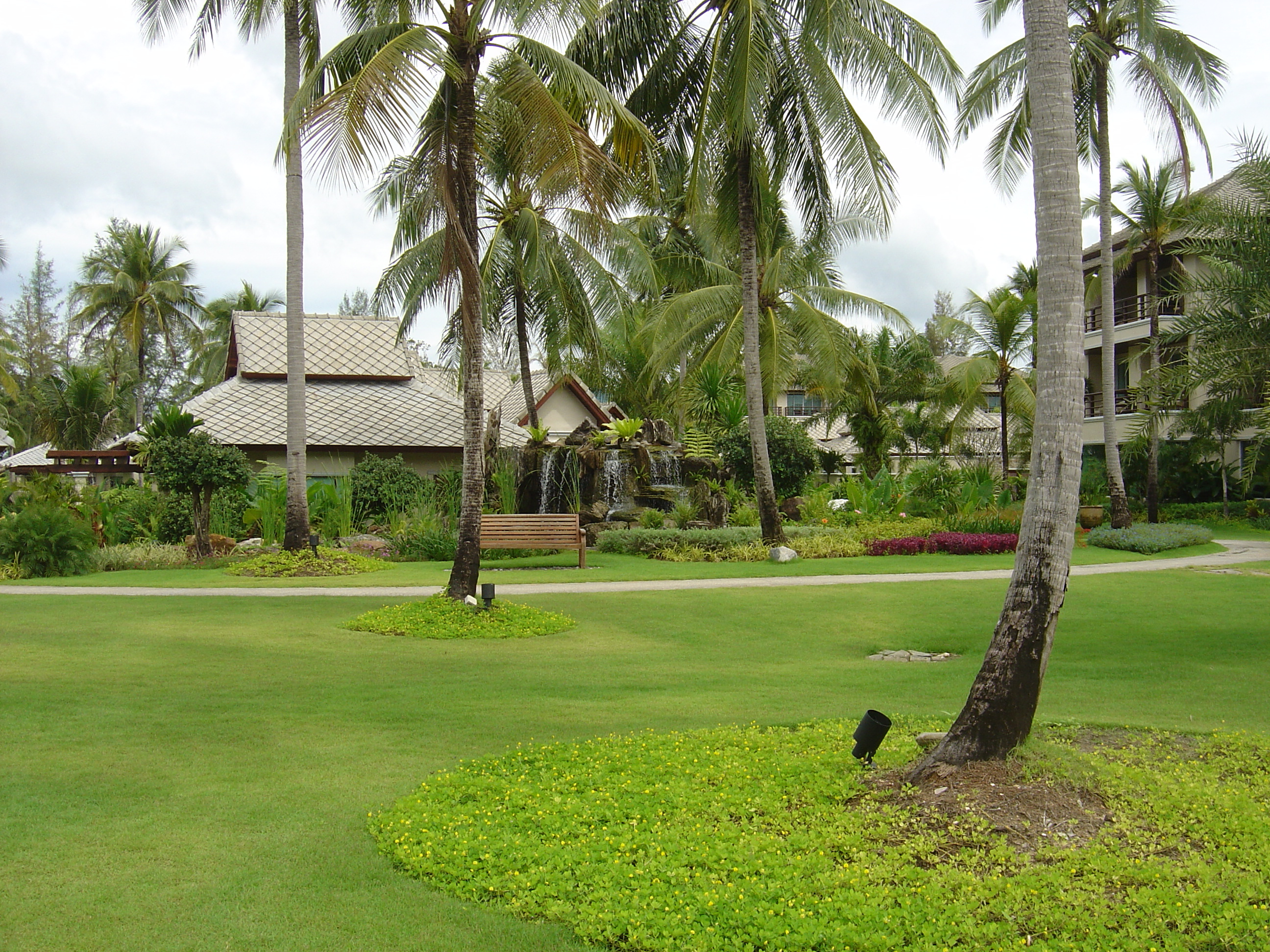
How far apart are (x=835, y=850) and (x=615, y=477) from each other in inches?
715

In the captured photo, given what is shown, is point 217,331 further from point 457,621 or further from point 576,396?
point 457,621

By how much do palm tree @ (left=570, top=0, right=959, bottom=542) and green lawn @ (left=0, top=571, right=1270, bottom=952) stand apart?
6857 millimetres

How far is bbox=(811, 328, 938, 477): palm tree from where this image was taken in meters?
30.4

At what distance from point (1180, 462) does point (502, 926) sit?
107 ft

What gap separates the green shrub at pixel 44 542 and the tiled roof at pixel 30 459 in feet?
66.3

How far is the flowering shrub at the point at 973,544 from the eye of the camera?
19.0 m

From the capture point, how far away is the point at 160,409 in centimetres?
1684

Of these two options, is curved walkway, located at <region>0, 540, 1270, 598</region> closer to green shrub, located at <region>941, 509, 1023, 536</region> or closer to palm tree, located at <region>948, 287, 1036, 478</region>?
green shrub, located at <region>941, 509, 1023, 536</region>

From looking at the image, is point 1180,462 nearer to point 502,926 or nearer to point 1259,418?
point 1259,418

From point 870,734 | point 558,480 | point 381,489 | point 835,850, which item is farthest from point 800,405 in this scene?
point 835,850

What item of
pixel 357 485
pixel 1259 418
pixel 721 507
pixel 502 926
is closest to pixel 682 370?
pixel 721 507

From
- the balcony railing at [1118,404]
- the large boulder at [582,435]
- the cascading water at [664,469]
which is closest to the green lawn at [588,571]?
the cascading water at [664,469]

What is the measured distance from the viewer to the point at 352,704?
7398mm

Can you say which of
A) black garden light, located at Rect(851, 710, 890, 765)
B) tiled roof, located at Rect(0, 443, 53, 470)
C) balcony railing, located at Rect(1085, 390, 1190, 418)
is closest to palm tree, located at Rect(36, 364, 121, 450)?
tiled roof, located at Rect(0, 443, 53, 470)
